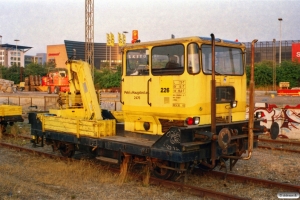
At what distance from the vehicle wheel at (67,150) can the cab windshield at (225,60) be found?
4834 mm

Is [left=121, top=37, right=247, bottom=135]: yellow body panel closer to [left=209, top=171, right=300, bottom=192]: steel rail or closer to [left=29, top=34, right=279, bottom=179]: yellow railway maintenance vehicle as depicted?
[left=29, top=34, right=279, bottom=179]: yellow railway maintenance vehicle

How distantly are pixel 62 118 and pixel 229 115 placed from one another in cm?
458

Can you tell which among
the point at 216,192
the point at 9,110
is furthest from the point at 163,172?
the point at 9,110

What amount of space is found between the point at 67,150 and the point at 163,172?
3.72 meters

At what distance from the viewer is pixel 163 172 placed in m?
8.15

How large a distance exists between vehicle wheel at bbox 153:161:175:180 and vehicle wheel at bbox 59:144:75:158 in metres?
3.14

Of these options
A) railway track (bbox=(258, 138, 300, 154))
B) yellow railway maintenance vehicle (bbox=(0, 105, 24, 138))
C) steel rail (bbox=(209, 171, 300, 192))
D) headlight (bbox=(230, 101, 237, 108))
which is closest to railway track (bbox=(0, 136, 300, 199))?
steel rail (bbox=(209, 171, 300, 192))

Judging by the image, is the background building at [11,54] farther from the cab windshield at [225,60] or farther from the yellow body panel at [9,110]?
the cab windshield at [225,60]

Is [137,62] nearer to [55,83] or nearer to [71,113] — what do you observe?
→ [71,113]

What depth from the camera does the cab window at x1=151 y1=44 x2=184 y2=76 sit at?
7.55 meters

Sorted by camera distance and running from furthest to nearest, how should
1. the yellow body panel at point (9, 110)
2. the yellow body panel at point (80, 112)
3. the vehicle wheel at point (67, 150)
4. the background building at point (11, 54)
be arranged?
the background building at point (11, 54) → the yellow body panel at point (9, 110) → the vehicle wheel at point (67, 150) → the yellow body panel at point (80, 112)

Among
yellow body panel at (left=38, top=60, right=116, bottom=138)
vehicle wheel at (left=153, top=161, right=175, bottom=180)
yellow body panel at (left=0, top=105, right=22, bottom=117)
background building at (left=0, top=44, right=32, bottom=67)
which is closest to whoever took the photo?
vehicle wheel at (left=153, top=161, right=175, bottom=180)

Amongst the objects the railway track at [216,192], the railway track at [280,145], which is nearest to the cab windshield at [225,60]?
the railway track at [216,192]

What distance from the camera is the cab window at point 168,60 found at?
7.55m
